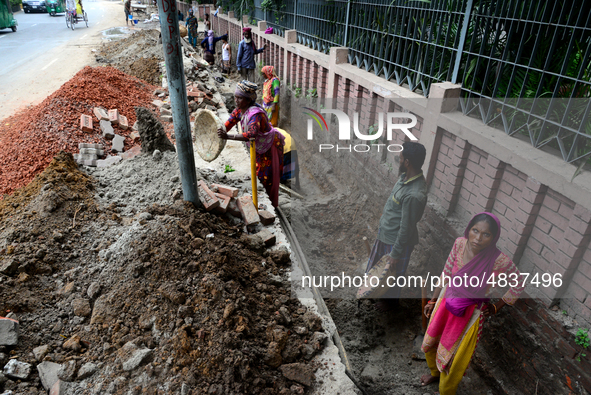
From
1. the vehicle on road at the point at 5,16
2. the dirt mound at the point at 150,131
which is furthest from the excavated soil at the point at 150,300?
the vehicle on road at the point at 5,16

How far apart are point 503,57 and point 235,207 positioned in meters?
3.07

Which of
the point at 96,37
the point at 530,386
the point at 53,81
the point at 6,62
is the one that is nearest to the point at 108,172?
the point at 530,386

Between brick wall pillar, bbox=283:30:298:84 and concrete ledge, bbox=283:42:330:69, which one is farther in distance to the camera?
brick wall pillar, bbox=283:30:298:84

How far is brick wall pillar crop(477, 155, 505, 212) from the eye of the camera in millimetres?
3469

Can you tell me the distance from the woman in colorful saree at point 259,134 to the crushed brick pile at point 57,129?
2147 mm

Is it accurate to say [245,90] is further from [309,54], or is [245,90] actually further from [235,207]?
[309,54]

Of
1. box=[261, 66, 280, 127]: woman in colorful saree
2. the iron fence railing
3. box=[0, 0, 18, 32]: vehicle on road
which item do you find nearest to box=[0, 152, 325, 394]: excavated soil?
the iron fence railing

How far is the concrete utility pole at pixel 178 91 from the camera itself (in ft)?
8.91

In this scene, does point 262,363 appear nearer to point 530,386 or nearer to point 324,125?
point 530,386

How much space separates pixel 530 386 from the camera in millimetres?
2988

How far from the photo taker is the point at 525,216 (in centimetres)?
317

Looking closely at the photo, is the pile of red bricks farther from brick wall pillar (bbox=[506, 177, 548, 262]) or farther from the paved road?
brick wall pillar (bbox=[506, 177, 548, 262])

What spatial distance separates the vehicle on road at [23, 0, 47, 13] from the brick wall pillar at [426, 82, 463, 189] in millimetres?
34753

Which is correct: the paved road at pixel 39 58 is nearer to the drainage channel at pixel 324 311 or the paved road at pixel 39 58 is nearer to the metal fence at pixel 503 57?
the drainage channel at pixel 324 311
